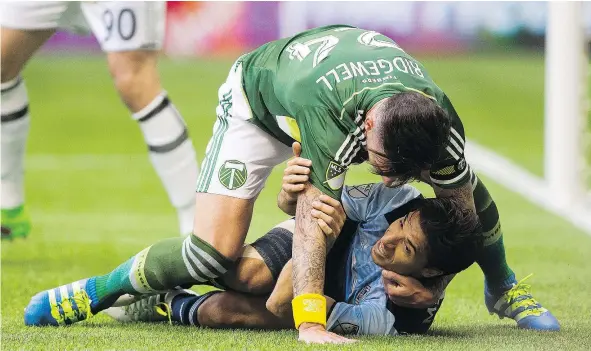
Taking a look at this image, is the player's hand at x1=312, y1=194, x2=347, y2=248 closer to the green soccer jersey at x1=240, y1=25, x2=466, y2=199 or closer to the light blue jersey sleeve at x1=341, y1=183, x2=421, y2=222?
the green soccer jersey at x1=240, y1=25, x2=466, y2=199

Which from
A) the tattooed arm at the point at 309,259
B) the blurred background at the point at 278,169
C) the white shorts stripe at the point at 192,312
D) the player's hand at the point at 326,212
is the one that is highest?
the player's hand at the point at 326,212

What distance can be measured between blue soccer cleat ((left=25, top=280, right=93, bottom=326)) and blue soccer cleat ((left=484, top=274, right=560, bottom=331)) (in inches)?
66.2

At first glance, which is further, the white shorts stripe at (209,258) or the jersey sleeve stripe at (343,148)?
the white shorts stripe at (209,258)

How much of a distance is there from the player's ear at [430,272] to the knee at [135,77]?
2.44 m

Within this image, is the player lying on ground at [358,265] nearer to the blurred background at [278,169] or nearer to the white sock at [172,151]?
the blurred background at [278,169]

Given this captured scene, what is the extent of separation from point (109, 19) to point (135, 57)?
0.25 meters

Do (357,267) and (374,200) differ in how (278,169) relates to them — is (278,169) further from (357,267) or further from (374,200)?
(357,267)

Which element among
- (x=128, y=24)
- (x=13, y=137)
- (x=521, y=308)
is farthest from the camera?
(x=13, y=137)

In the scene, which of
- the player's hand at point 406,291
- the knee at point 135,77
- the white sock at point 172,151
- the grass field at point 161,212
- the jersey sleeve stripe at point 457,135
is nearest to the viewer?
the jersey sleeve stripe at point 457,135

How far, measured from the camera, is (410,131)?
13.5 feet

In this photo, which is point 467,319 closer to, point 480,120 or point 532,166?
point 532,166

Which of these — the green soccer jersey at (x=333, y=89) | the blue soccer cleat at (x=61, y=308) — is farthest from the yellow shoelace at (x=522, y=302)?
the blue soccer cleat at (x=61, y=308)

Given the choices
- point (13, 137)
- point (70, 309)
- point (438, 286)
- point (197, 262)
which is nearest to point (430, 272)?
point (438, 286)

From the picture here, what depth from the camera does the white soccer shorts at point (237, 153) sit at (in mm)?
4871
